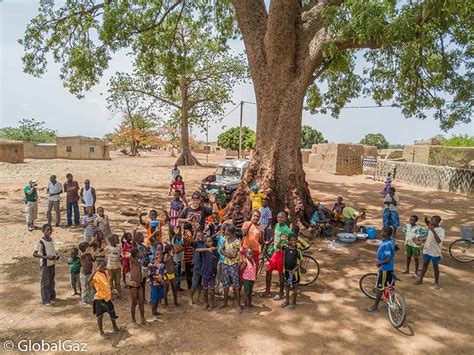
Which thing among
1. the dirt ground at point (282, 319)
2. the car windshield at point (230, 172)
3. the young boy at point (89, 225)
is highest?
the car windshield at point (230, 172)

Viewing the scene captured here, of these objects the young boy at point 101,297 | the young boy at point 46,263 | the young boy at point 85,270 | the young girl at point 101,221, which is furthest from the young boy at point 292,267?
the young girl at point 101,221

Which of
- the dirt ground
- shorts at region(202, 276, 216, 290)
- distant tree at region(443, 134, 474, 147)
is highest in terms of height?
distant tree at region(443, 134, 474, 147)

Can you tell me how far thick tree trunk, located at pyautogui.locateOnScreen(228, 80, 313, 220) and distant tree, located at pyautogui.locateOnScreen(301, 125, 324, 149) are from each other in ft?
157

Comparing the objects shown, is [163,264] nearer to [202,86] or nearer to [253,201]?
[253,201]

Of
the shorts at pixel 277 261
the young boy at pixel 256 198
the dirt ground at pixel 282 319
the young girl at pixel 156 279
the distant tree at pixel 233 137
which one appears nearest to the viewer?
the dirt ground at pixel 282 319

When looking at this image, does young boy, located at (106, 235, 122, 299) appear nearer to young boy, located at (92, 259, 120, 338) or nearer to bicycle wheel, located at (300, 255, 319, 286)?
young boy, located at (92, 259, 120, 338)

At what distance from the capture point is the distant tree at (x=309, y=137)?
190ft

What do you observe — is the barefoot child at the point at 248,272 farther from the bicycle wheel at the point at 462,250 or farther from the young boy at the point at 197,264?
the bicycle wheel at the point at 462,250

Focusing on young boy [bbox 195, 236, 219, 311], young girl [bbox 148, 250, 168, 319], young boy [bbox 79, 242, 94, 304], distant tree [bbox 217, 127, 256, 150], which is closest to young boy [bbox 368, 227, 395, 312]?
young boy [bbox 195, 236, 219, 311]

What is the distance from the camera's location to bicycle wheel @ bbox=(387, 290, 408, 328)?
542 centimetres

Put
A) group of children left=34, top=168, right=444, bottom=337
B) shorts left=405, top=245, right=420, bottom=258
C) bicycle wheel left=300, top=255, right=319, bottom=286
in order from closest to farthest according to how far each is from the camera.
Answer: group of children left=34, top=168, right=444, bottom=337 → bicycle wheel left=300, top=255, right=319, bottom=286 → shorts left=405, top=245, right=420, bottom=258

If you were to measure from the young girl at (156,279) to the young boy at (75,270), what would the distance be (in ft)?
4.86

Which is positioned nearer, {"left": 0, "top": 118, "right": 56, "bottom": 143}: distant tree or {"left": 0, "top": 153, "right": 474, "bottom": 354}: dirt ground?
{"left": 0, "top": 153, "right": 474, "bottom": 354}: dirt ground

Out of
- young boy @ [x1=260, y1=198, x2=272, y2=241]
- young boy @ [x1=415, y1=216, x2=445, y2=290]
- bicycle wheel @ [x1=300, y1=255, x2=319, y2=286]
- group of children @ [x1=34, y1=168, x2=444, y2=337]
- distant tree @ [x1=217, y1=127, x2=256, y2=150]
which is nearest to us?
group of children @ [x1=34, y1=168, x2=444, y2=337]
